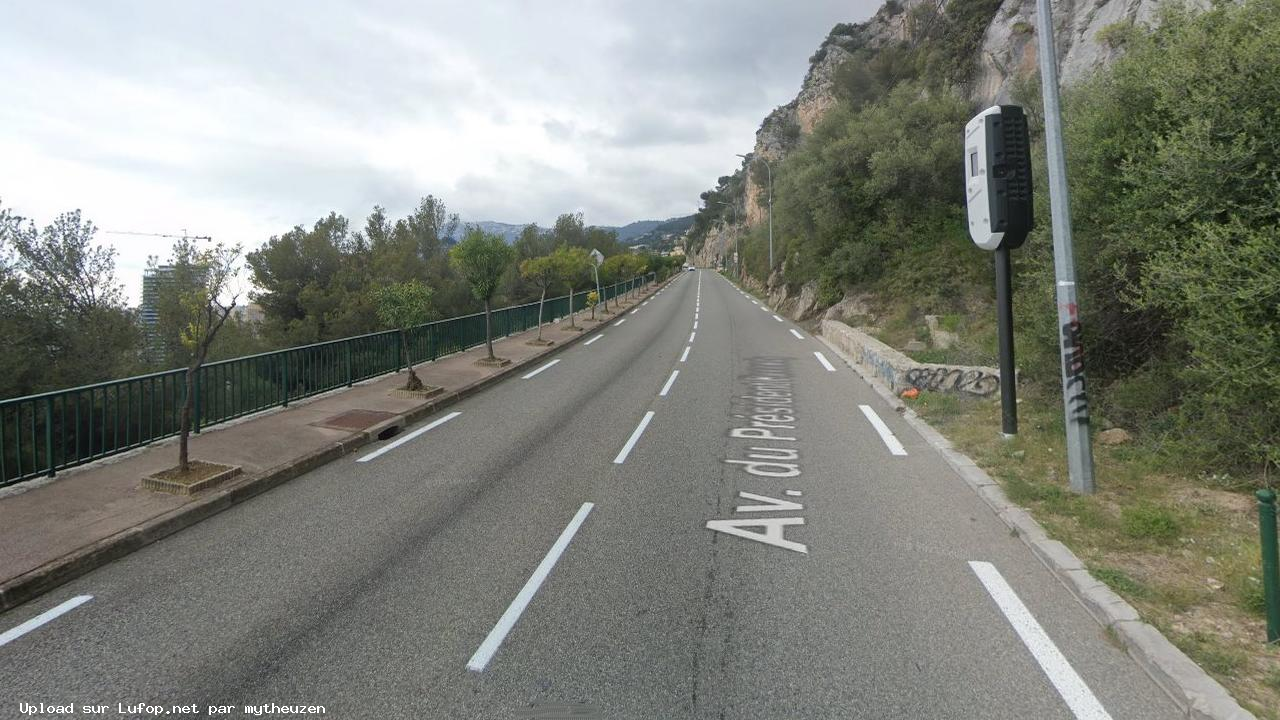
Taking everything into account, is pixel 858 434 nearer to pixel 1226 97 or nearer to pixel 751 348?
pixel 1226 97

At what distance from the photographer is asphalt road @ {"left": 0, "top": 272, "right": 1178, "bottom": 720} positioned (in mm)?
3189

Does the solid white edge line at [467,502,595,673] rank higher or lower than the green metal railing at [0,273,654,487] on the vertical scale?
lower

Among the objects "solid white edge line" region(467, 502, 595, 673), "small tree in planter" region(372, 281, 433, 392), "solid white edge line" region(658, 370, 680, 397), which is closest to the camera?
"solid white edge line" region(467, 502, 595, 673)

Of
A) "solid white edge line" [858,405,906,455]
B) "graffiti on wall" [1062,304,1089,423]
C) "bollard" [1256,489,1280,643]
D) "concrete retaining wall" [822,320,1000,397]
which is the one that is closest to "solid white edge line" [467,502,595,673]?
"bollard" [1256,489,1280,643]

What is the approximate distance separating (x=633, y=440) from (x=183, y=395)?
702 centimetres

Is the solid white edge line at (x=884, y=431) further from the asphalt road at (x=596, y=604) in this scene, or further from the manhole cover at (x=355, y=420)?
the manhole cover at (x=355, y=420)

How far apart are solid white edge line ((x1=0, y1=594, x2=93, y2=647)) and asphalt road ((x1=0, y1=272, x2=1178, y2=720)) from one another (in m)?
0.07

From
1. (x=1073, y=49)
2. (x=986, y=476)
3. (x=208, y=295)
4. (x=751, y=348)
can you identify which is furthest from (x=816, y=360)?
(x=1073, y=49)

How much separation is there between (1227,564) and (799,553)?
9.00ft

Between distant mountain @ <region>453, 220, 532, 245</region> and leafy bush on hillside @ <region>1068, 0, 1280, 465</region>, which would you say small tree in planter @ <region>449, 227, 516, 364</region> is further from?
leafy bush on hillside @ <region>1068, 0, 1280, 465</region>

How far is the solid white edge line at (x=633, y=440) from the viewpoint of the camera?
7500 mm

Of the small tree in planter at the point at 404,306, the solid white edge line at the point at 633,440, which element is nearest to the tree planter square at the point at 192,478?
the solid white edge line at the point at 633,440

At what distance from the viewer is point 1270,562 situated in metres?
3.28

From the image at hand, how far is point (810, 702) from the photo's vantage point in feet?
10.1
